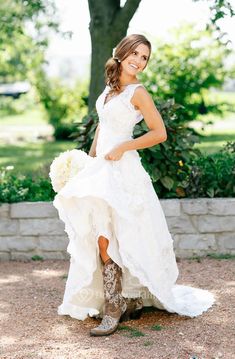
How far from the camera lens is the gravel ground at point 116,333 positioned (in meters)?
3.94

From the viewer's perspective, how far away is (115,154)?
423 cm

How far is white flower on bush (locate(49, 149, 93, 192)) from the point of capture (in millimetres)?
4336

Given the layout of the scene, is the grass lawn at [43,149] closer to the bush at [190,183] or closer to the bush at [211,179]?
the bush at [190,183]

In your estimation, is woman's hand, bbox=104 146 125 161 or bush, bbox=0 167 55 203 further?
bush, bbox=0 167 55 203

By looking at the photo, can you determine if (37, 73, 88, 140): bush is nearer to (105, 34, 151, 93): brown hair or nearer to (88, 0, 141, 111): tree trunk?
(88, 0, 141, 111): tree trunk

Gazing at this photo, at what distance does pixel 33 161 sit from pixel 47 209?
224 inches

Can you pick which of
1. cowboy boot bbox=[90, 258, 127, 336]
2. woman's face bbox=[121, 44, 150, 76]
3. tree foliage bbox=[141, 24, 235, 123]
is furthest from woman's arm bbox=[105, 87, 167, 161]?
tree foliage bbox=[141, 24, 235, 123]

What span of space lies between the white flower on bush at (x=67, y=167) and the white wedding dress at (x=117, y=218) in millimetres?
67

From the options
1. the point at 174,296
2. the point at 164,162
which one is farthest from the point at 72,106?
the point at 174,296

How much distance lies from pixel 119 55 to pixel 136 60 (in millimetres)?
115

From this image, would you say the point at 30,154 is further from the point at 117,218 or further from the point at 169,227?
the point at 117,218

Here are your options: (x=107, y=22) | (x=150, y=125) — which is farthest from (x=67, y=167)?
(x=107, y=22)

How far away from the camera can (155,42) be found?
14961 mm

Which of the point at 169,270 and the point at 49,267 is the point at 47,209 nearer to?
the point at 49,267
